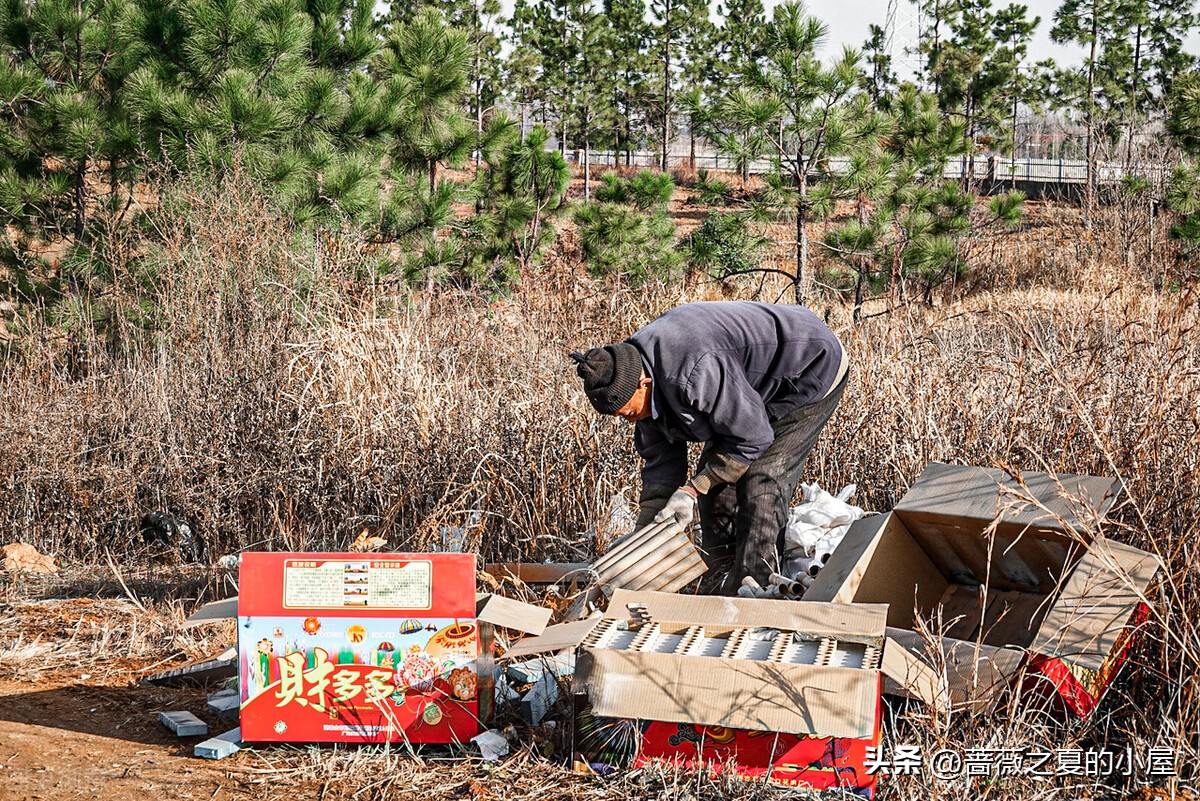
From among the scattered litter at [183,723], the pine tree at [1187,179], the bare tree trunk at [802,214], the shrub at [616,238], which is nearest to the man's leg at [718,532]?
the scattered litter at [183,723]

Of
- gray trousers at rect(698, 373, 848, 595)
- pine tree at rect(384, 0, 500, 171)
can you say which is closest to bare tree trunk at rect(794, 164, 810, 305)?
gray trousers at rect(698, 373, 848, 595)

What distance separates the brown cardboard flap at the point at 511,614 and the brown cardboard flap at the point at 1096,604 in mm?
1383

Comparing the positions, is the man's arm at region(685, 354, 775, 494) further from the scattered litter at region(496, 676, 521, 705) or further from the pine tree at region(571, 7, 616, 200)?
the pine tree at region(571, 7, 616, 200)

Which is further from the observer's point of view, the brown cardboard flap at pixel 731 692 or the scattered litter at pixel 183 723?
the scattered litter at pixel 183 723

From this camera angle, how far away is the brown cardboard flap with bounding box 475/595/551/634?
3.22m

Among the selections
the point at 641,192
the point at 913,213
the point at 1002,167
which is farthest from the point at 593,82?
the point at 913,213

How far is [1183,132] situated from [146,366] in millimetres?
13139

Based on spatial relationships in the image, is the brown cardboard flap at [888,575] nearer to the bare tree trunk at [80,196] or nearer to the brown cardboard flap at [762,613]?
the brown cardboard flap at [762,613]

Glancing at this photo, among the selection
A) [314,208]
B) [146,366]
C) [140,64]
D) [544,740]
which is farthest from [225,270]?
[544,740]

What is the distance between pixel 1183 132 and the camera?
1423 cm

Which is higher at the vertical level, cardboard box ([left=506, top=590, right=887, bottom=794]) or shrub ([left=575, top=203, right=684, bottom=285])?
shrub ([left=575, top=203, right=684, bottom=285])

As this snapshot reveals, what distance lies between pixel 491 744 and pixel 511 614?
0.38m

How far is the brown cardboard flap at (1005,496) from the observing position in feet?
10.7

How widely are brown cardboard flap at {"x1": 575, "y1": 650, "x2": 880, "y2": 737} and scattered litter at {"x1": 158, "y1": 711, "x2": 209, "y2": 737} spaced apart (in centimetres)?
127
